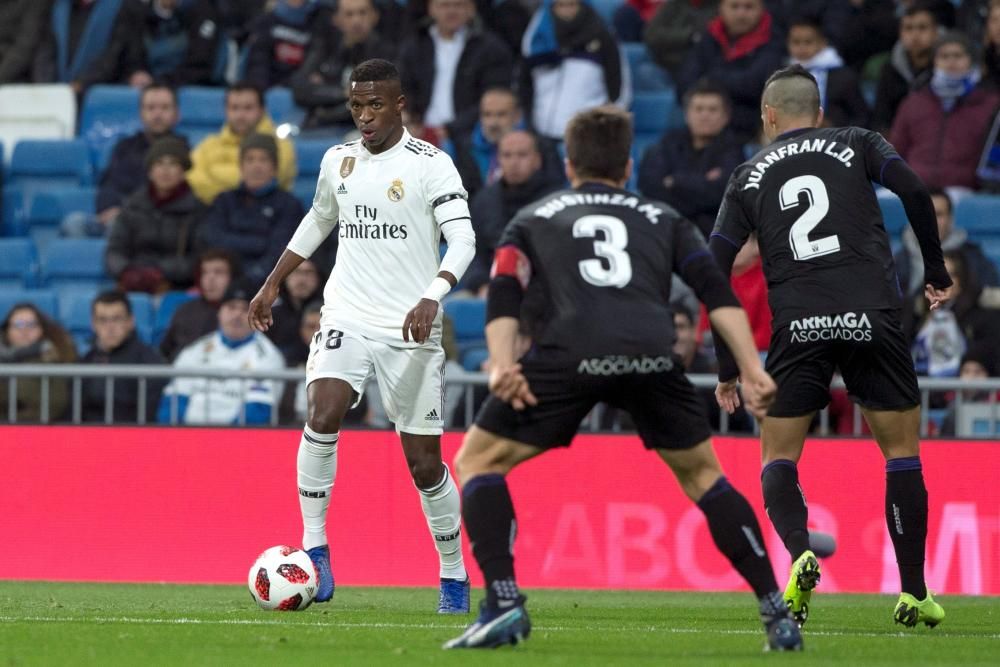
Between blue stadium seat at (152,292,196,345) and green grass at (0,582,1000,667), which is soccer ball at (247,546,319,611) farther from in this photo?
blue stadium seat at (152,292,196,345)

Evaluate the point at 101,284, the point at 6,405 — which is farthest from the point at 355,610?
the point at 101,284

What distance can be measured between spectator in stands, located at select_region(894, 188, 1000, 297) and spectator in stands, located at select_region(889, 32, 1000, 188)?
131cm

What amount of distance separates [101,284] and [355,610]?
7.18 m

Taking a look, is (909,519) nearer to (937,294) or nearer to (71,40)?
(937,294)

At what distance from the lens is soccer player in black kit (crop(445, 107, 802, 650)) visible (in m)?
6.66

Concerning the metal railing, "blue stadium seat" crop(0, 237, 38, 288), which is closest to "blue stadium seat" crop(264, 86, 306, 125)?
"blue stadium seat" crop(0, 237, 38, 288)

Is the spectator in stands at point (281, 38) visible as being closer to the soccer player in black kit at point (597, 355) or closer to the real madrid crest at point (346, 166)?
the real madrid crest at point (346, 166)

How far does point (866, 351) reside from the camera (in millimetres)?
8242

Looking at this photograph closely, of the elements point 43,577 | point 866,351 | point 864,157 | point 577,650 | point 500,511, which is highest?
point 864,157

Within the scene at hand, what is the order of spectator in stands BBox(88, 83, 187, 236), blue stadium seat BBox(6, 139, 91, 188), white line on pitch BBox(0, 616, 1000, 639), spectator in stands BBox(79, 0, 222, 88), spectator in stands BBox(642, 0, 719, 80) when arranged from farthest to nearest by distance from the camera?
spectator in stands BBox(79, 0, 222, 88) < blue stadium seat BBox(6, 139, 91, 188) < spectator in stands BBox(642, 0, 719, 80) < spectator in stands BBox(88, 83, 187, 236) < white line on pitch BBox(0, 616, 1000, 639)

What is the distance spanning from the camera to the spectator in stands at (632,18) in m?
17.8

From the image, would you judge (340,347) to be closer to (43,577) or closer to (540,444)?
(540,444)

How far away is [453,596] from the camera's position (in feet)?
30.0

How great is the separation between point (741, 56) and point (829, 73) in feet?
2.67
